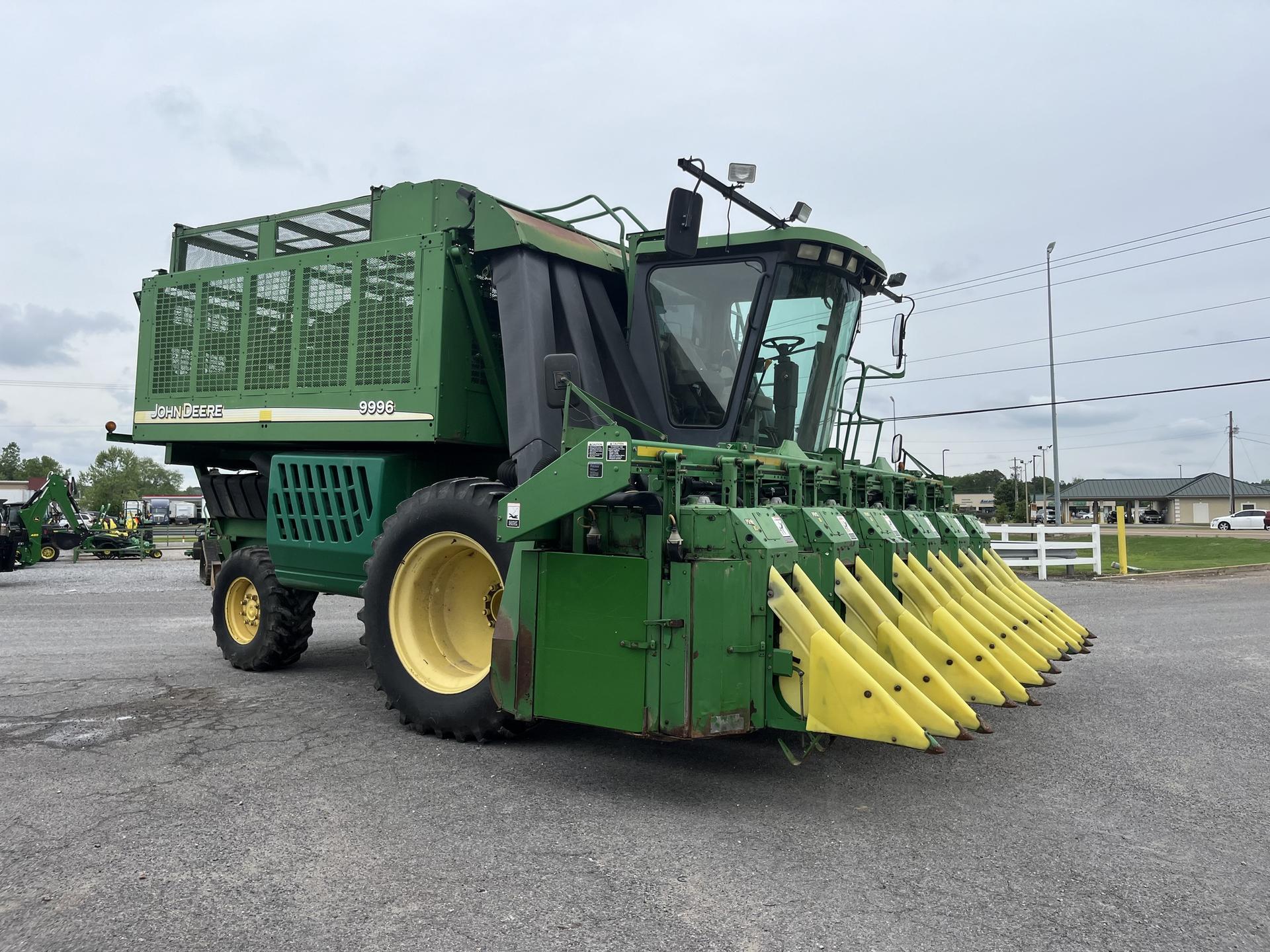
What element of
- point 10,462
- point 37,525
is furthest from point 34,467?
point 37,525

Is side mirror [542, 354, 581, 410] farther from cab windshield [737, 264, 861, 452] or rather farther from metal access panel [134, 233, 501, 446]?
metal access panel [134, 233, 501, 446]

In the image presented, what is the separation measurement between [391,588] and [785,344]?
286 cm

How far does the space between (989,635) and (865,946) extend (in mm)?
2668

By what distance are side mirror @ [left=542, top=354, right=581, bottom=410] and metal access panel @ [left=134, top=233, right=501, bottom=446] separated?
1579mm

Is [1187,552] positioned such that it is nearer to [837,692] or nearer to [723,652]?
[837,692]

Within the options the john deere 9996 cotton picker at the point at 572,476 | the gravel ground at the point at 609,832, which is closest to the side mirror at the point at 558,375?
the john deere 9996 cotton picker at the point at 572,476

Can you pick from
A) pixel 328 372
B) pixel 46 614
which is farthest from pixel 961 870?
pixel 46 614

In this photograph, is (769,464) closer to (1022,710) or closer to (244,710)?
(1022,710)

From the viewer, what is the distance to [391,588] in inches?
221

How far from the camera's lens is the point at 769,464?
503 centimetres

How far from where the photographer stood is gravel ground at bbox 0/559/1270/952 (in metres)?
2.99

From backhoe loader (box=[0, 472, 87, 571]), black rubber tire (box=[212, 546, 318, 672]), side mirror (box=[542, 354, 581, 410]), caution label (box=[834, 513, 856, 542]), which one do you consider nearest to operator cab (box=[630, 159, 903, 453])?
caution label (box=[834, 513, 856, 542])

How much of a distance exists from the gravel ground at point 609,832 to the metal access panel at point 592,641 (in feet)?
1.39

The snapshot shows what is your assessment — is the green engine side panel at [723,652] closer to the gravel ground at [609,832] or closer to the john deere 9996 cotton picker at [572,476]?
the john deere 9996 cotton picker at [572,476]
